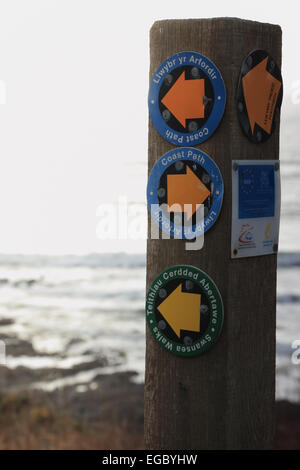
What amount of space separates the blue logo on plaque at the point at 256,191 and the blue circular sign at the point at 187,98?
0.20 meters

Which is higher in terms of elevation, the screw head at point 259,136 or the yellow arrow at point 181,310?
the screw head at point 259,136

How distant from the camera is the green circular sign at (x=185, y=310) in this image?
7.32ft

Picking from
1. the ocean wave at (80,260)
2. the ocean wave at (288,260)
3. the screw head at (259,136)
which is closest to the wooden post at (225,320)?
the screw head at (259,136)

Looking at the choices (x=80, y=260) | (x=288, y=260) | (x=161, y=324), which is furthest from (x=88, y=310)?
(x=161, y=324)

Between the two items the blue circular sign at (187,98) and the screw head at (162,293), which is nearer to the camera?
the blue circular sign at (187,98)

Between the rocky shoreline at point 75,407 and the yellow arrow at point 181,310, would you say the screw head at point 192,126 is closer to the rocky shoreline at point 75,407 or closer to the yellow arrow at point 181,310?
the yellow arrow at point 181,310

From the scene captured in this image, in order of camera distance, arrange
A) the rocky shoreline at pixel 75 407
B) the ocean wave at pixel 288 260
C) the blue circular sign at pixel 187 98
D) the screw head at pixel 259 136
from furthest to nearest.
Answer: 1. the ocean wave at pixel 288 260
2. the rocky shoreline at pixel 75 407
3. the screw head at pixel 259 136
4. the blue circular sign at pixel 187 98

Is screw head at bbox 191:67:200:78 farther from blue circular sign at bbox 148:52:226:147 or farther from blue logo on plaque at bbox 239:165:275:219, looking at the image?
blue logo on plaque at bbox 239:165:275:219

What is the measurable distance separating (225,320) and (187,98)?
78 centimetres

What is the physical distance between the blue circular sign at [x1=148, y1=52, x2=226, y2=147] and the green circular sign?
47 centimetres

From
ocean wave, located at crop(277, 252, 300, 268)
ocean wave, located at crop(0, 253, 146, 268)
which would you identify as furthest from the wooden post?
ocean wave, located at crop(0, 253, 146, 268)

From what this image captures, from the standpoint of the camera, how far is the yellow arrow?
227cm

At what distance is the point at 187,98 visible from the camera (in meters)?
2.24

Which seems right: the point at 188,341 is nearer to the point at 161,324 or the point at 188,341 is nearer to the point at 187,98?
the point at 161,324
